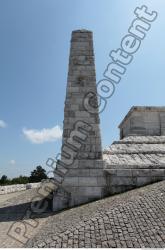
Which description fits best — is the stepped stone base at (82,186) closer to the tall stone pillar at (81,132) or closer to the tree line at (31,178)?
the tall stone pillar at (81,132)

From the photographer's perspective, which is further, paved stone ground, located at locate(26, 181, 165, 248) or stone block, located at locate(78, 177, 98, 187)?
stone block, located at locate(78, 177, 98, 187)

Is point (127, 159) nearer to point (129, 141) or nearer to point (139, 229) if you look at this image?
point (129, 141)

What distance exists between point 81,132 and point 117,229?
4563mm

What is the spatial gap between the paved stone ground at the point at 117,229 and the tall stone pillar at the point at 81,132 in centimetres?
226

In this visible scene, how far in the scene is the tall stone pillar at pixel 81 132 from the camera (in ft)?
27.7

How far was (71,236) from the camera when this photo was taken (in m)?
4.91

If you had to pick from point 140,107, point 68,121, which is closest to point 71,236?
point 68,121

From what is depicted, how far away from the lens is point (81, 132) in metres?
9.09

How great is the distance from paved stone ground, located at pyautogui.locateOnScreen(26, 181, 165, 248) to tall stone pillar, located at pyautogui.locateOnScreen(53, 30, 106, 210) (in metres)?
2.26

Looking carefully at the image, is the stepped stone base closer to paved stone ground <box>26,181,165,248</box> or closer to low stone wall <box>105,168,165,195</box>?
low stone wall <box>105,168,165,195</box>

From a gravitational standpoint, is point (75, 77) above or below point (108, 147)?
above

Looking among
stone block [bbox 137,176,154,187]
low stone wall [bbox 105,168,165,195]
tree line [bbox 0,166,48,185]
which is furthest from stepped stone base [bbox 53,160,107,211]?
tree line [bbox 0,166,48,185]

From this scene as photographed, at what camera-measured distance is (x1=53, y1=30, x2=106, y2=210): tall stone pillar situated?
27.7 feet

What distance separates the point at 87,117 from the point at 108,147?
284 cm
